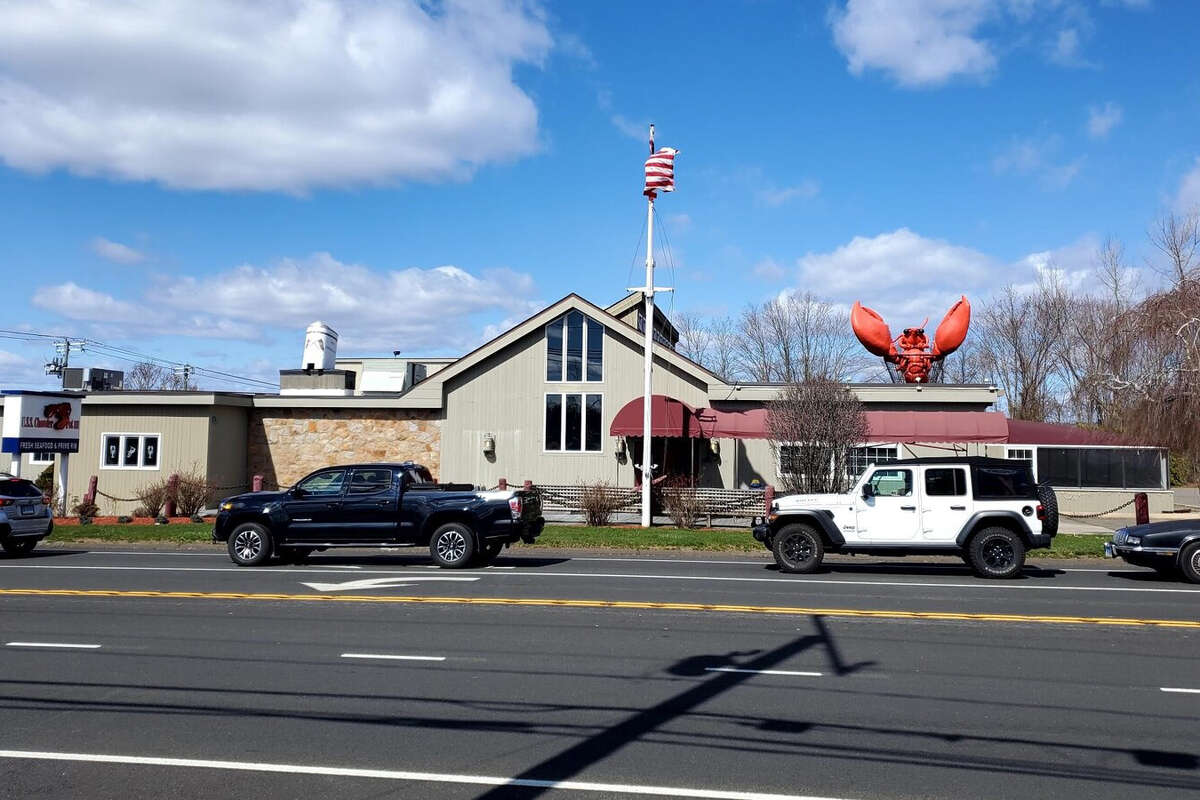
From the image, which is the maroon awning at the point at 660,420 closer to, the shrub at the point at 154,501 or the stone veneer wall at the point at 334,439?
the stone veneer wall at the point at 334,439

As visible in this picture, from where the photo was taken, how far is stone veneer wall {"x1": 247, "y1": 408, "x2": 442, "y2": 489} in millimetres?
31953

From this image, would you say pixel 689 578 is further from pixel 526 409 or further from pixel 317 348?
pixel 317 348

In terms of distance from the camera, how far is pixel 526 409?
3145 cm

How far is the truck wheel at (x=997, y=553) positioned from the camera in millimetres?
16031

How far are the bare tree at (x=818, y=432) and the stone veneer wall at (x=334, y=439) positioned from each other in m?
11.7

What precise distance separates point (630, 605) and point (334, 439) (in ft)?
70.3

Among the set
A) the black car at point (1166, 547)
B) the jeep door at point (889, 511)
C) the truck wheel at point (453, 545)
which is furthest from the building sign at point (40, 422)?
the black car at point (1166, 547)

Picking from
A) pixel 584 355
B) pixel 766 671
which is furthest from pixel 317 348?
pixel 766 671

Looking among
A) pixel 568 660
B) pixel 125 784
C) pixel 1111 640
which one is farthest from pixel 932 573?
pixel 125 784

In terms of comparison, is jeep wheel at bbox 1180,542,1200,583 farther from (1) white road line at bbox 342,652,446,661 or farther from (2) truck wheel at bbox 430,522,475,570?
(1) white road line at bbox 342,652,446,661

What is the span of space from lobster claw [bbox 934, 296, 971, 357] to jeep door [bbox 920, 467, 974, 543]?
69.3 feet

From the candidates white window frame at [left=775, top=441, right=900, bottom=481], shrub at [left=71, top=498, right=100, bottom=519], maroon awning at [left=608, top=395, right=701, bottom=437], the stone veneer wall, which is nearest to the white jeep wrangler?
white window frame at [left=775, top=441, right=900, bottom=481]

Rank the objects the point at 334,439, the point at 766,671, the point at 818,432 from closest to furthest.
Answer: the point at 766,671, the point at 818,432, the point at 334,439

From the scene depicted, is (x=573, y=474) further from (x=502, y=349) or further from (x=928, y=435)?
(x=928, y=435)
